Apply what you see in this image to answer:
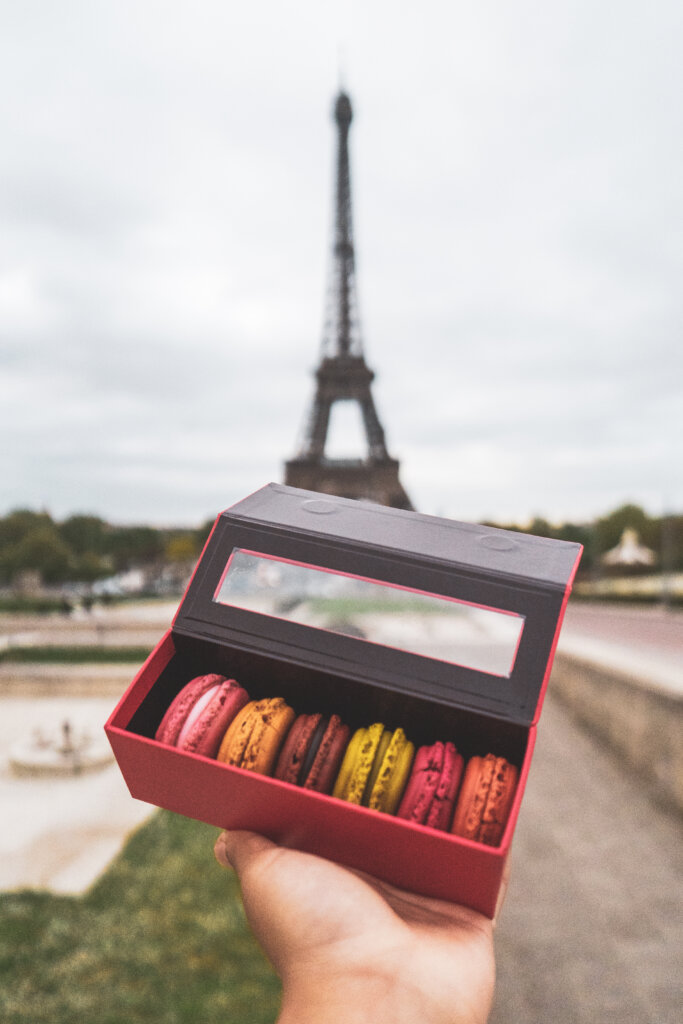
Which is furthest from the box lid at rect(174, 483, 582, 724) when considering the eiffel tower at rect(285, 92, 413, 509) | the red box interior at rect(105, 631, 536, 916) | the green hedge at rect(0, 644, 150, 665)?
the eiffel tower at rect(285, 92, 413, 509)

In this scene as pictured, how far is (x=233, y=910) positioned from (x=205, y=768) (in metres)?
5.49

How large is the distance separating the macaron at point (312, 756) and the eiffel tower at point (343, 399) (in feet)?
→ 87.9

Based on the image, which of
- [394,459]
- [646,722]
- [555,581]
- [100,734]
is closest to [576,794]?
[646,722]

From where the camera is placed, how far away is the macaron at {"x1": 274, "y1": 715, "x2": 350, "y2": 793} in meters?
1.50

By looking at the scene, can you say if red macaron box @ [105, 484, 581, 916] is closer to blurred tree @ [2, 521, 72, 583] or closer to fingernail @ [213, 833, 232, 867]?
fingernail @ [213, 833, 232, 867]

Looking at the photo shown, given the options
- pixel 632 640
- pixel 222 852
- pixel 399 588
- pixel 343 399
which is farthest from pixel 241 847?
pixel 343 399

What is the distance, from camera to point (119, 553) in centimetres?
5250

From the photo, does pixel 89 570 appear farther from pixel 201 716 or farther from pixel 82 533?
pixel 201 716

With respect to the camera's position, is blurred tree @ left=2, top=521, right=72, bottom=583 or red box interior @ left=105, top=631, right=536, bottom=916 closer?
red box interior @ left=105, top=631, right=536, bottom=916

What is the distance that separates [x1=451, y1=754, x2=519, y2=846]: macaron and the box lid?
170 millimetres

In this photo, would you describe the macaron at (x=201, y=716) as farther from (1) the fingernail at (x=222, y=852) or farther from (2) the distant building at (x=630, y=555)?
(2) the distant building at (x=630, y=555)

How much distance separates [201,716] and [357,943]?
576 mm

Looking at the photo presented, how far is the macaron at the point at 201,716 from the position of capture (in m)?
1.51

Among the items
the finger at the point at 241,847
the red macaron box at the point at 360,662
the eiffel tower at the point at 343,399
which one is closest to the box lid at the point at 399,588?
the red macaron box at the point at 360,662
